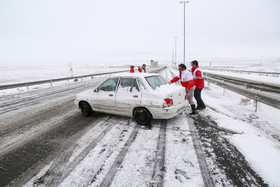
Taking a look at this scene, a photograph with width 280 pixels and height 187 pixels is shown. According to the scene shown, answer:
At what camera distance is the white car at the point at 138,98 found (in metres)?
4.68

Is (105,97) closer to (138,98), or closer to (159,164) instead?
(138,98)

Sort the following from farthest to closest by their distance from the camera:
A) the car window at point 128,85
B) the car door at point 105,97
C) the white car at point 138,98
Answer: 1. the car door at point 105,97
2. the car window at point 128,85
3. the white car at point 138,98

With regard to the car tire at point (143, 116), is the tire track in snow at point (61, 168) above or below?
below

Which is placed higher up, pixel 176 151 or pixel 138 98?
pixel 138 98

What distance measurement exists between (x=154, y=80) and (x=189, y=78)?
4.68 ft

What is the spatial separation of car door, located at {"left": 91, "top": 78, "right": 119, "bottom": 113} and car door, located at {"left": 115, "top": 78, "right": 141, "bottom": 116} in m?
0.20

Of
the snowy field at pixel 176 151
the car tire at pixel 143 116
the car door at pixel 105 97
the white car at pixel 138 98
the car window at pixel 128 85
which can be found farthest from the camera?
the car door at pixel 105 97

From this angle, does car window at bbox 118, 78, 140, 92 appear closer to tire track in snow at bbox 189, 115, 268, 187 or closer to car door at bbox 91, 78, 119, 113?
car door at bbox 91, 78, 119, 113

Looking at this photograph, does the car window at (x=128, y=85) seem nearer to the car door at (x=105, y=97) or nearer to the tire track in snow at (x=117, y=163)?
the car door at (x=105, y=97)

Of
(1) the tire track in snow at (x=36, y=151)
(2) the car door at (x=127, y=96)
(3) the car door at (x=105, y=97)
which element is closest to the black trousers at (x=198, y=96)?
(2) the car door at (x=127, y=96)

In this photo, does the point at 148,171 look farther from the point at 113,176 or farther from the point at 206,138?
the point at 206,138

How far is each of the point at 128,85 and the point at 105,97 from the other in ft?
3.12

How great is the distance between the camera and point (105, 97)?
5543mm

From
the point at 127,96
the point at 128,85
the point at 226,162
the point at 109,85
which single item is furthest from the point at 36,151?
the point at 226,162
